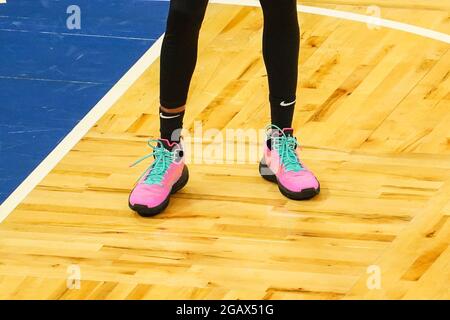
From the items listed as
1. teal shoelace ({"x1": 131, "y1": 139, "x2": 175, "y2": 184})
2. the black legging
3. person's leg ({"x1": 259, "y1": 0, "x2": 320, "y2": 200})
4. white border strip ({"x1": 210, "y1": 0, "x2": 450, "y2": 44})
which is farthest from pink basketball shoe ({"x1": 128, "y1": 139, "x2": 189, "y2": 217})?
white border strip ({"x1": 210, "y1": 0, "x2": 450, "y2": 44})

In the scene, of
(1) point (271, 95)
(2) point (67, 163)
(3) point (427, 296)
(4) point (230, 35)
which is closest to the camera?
(3) point (427, 296)

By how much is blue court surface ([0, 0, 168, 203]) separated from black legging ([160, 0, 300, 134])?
0.61m

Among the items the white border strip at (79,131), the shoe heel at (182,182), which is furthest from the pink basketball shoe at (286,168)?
the white border strip at (79,131)

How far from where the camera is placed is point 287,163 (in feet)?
12.6

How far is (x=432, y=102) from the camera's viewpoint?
4.38m

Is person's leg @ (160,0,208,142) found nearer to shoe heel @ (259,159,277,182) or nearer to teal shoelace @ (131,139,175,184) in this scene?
teal shoelace @ (131,139,175,184)

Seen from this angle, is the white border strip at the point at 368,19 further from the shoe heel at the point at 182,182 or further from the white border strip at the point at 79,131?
the shoe heel at the point at 182,182

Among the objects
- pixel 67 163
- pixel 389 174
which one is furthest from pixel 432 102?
pixel 67 163

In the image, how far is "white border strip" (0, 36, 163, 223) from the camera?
3.84 m

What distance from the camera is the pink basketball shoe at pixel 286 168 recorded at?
12.4ft

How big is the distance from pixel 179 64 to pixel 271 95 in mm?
300

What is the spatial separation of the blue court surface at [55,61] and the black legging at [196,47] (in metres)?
0.61

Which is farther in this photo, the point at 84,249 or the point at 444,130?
the point at 444,130

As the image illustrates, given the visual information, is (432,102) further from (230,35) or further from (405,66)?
(230,35)
